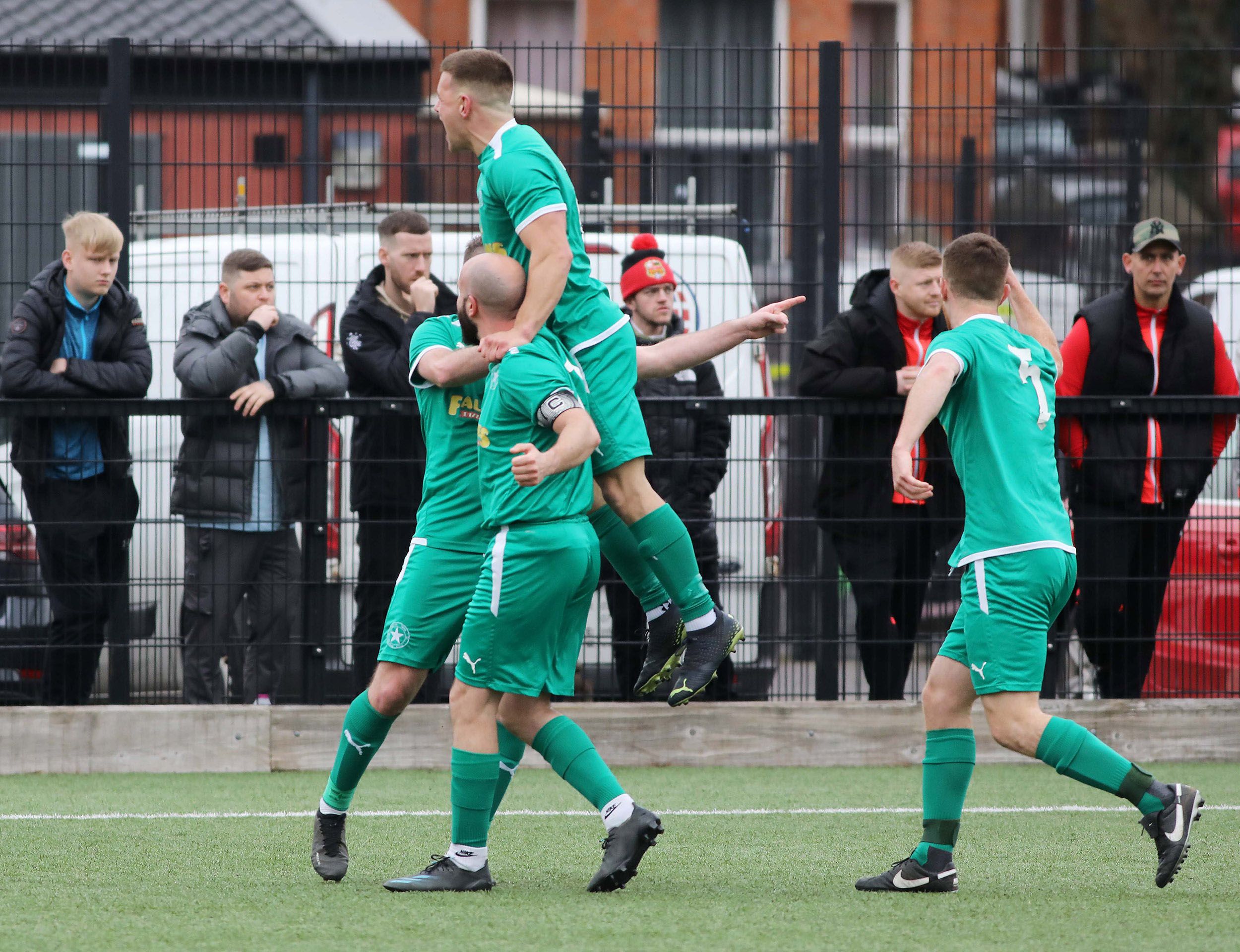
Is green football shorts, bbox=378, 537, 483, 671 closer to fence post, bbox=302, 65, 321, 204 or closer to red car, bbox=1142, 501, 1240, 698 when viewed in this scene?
fence post, bbox=302, 65, 321, 204

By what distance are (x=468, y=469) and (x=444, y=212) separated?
13.1 feet

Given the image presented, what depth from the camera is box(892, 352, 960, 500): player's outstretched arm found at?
468 cm

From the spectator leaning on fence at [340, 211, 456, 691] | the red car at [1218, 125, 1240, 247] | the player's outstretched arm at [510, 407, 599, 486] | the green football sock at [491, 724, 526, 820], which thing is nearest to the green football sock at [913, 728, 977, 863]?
the green football sock at [491, 724, 526, 820]

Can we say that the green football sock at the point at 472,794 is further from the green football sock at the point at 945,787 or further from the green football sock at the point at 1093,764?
the green football sock at the point at 1093,764

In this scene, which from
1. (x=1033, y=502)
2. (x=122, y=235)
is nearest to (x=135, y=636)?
(x=122, y=235)

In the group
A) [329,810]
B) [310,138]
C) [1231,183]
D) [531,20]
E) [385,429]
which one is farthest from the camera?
[531,20]

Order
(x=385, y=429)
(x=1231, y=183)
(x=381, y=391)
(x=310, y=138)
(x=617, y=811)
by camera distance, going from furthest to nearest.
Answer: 1. (x=1231, y=183)
2. (x=310, y=138)
3. (x=381, y=391)
4. (x=385, y=429)
5. (x=617, y=811)

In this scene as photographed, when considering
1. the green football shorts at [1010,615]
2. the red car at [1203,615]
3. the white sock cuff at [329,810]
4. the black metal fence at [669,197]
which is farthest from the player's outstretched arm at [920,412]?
the red car at [1203,615]

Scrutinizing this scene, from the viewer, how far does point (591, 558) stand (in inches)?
195

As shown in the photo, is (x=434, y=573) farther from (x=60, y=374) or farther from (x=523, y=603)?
(x=60, y=374)

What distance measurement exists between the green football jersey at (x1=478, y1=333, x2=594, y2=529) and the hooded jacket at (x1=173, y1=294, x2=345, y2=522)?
279 centimetres

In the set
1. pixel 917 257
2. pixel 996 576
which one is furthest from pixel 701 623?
pixel 917 257

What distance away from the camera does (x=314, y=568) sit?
7.65m

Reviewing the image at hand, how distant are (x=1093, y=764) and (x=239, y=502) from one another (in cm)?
403
